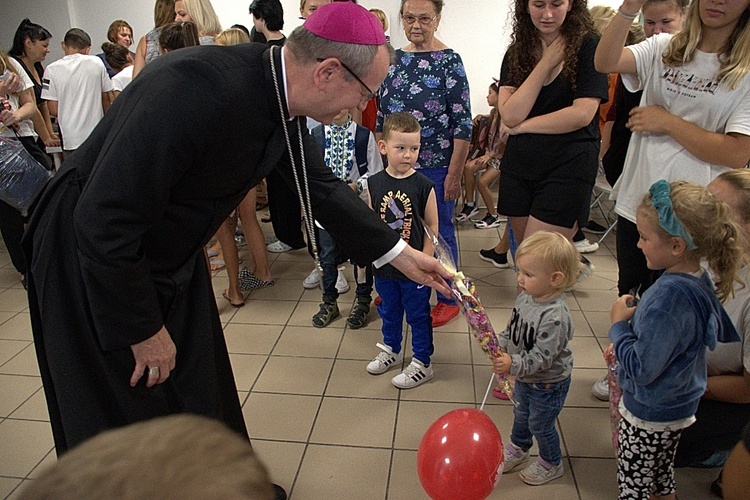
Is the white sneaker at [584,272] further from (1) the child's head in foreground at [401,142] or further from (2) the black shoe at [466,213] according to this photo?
(2) the black shoe at [466,213]

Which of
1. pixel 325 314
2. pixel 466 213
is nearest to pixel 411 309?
pixel 325 314

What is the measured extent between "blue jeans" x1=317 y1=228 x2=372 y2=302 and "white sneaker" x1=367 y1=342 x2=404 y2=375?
58cm

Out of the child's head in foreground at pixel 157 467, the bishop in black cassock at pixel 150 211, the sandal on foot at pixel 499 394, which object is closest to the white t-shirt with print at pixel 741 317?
the sandal on foot at pixel 499 394

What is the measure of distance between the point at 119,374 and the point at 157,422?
100 cm

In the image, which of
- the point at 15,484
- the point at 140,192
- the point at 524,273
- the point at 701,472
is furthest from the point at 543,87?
the point at 15,484

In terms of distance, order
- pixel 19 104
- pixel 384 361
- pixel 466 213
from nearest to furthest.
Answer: pixel 384 361
pixel 19 104
pixel 466 213

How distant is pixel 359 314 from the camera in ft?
10.9

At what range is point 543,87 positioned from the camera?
253cm

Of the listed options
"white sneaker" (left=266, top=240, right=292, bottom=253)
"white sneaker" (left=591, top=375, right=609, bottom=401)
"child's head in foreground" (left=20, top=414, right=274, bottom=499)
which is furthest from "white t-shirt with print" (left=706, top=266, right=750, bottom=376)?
"white sneaker" (left=266, top=240, right=292, bottom=253)

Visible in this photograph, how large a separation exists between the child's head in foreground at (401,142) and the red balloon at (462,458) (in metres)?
1.30

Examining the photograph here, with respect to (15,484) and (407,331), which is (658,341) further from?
(15,484)

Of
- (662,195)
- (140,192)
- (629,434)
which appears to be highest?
(140,192)

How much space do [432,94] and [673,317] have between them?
6.18ft

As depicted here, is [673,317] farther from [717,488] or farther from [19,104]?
[19,104]
